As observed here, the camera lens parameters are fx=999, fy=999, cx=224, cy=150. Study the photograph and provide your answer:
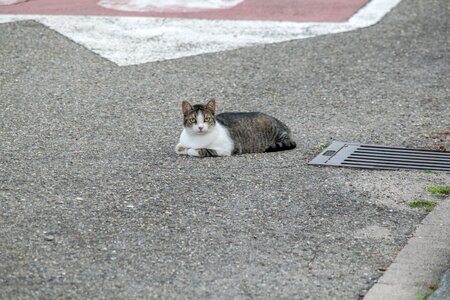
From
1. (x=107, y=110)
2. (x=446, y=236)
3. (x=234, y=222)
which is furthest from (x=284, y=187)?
(x=107, y=110)

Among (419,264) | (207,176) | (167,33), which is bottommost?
(419,264)

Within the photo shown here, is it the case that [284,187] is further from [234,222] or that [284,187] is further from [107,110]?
[107,110]

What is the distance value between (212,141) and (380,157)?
133cm

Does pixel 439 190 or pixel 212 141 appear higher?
pixel 212 141

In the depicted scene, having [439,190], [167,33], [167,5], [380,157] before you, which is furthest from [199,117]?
[167,5]

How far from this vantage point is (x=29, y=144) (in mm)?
8016

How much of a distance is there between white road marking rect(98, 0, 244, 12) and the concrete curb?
6874 millimetres

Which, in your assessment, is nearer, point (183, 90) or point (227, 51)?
point (183, 90)

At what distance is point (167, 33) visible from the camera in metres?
11.6

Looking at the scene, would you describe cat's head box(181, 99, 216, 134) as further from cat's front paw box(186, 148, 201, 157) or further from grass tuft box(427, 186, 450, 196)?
grass tuft box(427, 186, 450, 196)

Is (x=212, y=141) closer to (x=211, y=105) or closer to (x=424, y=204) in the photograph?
(x=211, y=105)

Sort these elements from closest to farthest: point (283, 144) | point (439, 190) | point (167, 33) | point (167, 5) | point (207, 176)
A: point (439, 190), point (207, 176), point (283, 144), point (167, 33), point (167, 5)

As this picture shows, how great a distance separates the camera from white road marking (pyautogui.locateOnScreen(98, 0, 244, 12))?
12.7 metres

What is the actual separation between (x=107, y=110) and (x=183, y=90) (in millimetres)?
940
